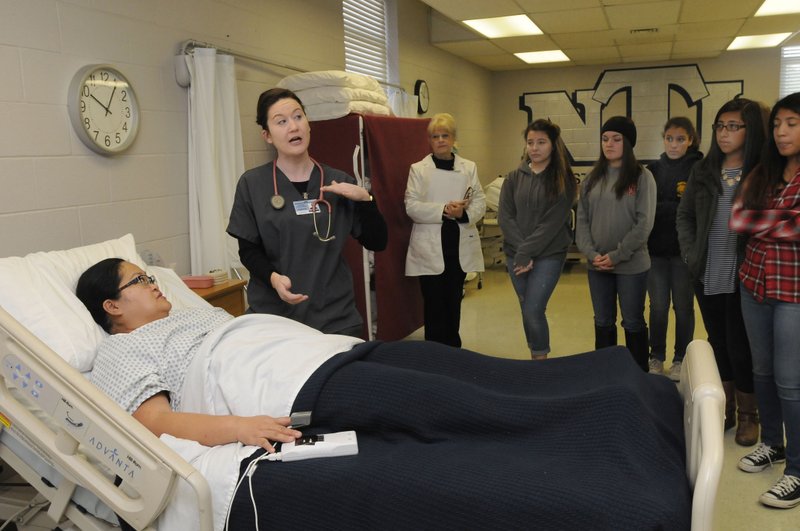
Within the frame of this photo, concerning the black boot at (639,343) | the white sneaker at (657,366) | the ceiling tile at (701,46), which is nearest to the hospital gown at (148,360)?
the black boot at (639,343)

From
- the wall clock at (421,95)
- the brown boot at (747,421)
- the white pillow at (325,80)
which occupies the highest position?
the wall clock at (421,95)

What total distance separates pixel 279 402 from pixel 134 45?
79.1 inches

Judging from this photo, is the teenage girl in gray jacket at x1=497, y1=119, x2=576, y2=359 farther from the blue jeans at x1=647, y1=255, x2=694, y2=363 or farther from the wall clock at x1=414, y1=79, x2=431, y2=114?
the wall clock at x1=414, y1=79, x2=431, y2=114

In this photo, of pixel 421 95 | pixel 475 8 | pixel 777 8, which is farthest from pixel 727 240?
pixel 421 95

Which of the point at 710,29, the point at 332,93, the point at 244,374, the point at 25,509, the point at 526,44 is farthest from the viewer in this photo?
the point at 526,44

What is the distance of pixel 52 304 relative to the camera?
1.95 m

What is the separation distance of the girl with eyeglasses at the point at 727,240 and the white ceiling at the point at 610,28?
2586mm

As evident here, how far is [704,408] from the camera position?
4.18 ft

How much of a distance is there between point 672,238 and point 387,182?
64.1 inches

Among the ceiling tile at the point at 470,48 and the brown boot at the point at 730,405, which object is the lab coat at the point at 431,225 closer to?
the brown boot at the point at 730,405

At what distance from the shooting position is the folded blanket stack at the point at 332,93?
12.0 feet

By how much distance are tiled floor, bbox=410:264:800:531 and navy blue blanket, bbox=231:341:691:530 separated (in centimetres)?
22

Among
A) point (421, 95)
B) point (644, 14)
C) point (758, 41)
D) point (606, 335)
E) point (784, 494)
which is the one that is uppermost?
point (758, 41)

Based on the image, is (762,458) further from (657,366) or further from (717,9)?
(717,9)
